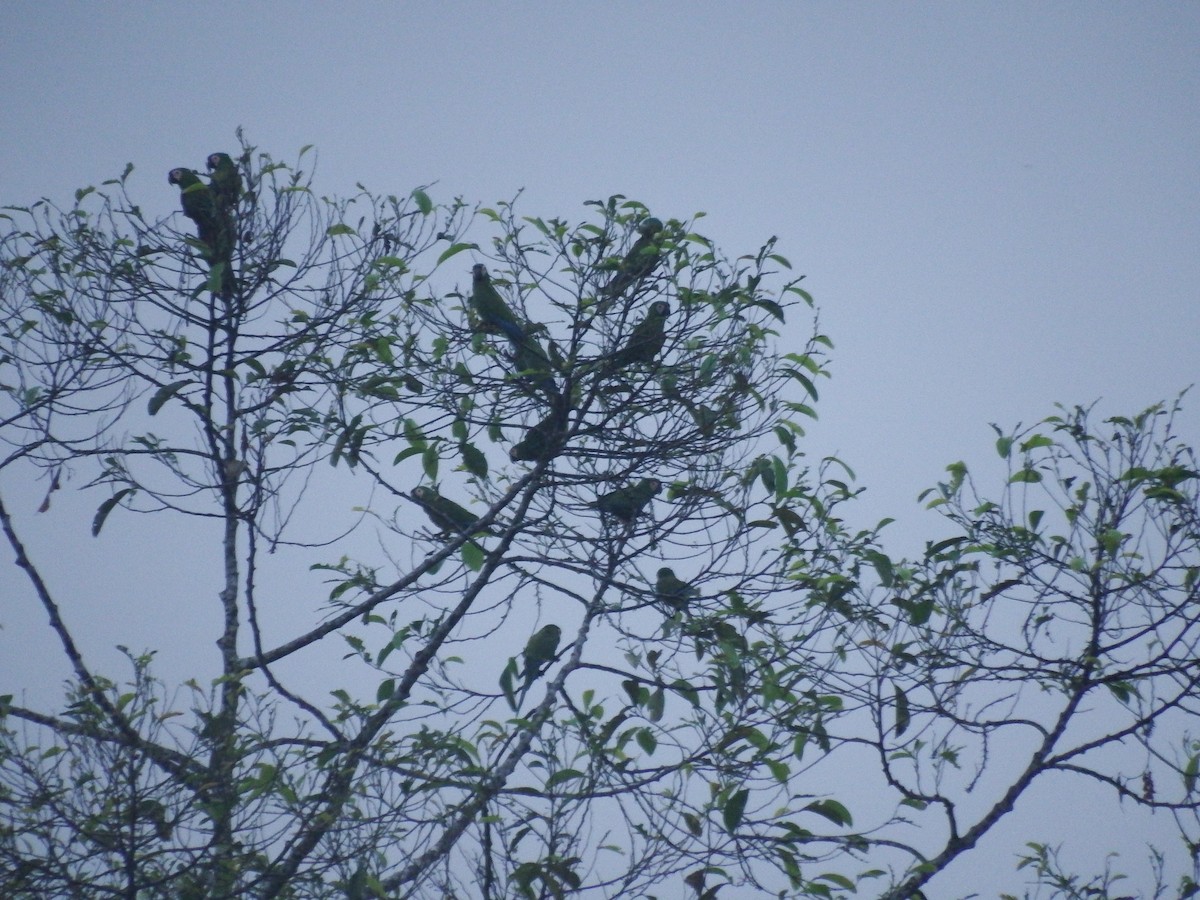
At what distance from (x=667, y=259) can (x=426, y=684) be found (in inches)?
60.7

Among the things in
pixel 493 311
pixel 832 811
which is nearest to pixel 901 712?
pixel 832 811

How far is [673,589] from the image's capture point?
3.24m

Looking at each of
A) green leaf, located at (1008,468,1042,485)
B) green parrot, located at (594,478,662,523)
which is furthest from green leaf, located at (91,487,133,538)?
green leaf, located at (1008,468,1042,485)

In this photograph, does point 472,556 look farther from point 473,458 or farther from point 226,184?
point 226,184

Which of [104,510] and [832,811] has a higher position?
[104,510]

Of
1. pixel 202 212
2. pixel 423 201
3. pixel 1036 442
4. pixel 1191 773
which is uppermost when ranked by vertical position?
pixel 202 212

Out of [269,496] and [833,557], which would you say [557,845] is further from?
Answer: [269,496]

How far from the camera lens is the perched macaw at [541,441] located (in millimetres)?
3336

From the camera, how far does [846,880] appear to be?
2.76m

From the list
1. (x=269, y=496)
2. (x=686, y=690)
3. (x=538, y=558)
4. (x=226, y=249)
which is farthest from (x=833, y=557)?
(x=226, y=249)

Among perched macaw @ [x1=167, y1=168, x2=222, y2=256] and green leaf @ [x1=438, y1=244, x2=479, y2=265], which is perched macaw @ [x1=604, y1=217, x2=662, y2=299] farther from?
perched macaw @ [x1=167, y1=168, x2=222, y2=256]

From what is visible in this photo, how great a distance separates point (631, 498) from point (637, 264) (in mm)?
772

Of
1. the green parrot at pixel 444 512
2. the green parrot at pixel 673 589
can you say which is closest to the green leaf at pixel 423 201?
the green parrot at pixel 444 512

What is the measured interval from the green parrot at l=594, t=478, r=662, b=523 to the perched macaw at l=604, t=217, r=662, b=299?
0.64 meters
